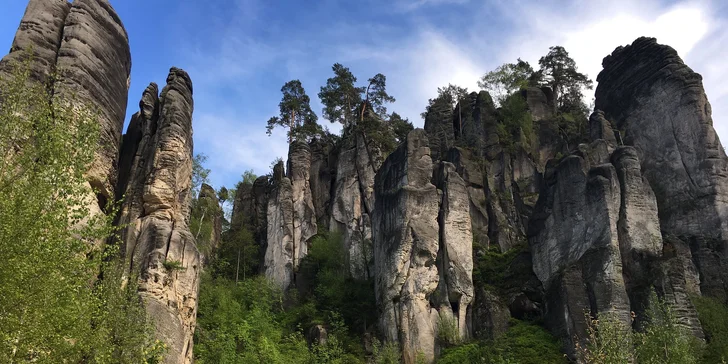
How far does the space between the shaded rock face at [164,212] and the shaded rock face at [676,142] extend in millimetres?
26664

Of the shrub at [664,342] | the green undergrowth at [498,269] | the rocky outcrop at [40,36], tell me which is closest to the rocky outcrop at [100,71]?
the rocky outcrop at [40,36]

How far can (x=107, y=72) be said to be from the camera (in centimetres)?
3344

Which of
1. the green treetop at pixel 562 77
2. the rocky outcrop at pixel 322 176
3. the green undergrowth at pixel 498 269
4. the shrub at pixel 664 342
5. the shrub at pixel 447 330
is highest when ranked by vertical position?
the green treetop at pixel 562 77

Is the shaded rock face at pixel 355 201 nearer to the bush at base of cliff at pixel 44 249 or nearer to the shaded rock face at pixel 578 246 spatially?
the shaded rock face at pixel 578 246

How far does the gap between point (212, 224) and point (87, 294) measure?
36.7 meters

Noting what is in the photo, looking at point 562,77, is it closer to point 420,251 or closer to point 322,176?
point 322,176

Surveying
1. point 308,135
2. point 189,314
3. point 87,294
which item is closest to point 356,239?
point 308,135

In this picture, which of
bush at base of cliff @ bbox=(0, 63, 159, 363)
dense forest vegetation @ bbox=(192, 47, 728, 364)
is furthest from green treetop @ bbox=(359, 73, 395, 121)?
bush at base of cliff @ bbox=(0, 63, 159, 363)

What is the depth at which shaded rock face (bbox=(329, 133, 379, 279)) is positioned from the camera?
4947 cm

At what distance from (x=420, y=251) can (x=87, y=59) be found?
19.6 m

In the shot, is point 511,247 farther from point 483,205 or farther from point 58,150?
point 58,150

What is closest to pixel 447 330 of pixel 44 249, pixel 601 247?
pixel 601 247

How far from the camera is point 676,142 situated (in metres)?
47.4

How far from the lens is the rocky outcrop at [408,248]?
38.5 m
